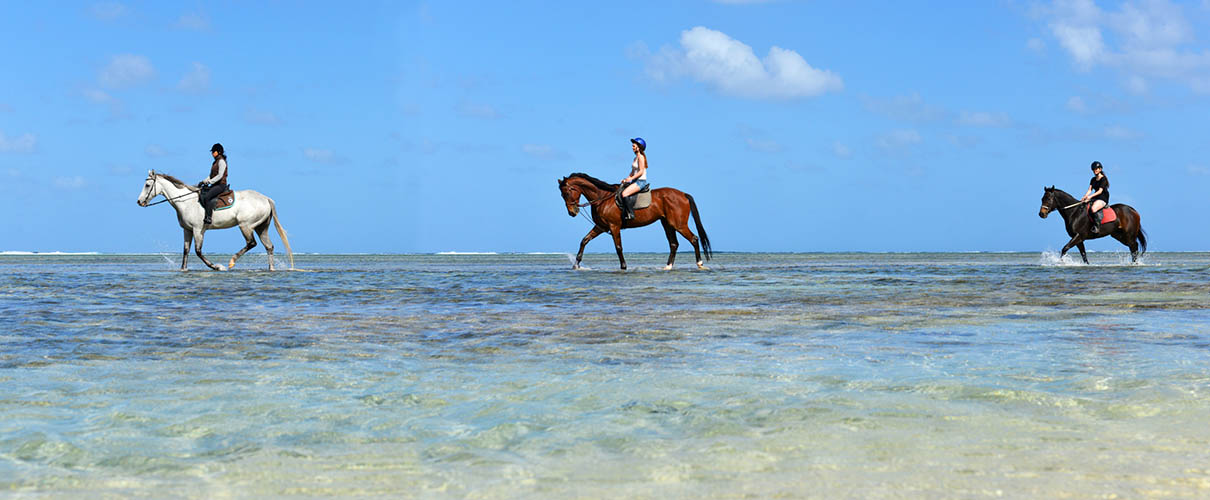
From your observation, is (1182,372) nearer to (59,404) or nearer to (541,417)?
(541,417)

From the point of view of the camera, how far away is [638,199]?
69.3ft

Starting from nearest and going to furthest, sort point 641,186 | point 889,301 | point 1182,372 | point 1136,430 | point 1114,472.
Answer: point 1114,472
point 1136,430
point 1182,372
point 889,301
point 641,186

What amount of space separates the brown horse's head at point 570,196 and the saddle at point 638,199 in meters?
0.86

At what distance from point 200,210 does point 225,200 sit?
59 centimetres

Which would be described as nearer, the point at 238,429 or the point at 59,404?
the point at 238,429

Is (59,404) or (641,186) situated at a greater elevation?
(641,186)

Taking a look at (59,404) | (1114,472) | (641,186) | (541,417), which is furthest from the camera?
(641,186)

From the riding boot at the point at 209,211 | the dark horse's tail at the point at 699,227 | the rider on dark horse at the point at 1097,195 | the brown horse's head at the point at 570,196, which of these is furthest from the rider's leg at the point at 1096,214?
the riding boot at the point at 209,211

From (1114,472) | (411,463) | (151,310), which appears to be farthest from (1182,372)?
(151,310)

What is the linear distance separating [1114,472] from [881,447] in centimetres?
69

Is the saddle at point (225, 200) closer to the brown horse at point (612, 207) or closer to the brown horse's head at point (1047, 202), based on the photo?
the brown horse at point (612, 207)

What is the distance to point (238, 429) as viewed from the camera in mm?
3641

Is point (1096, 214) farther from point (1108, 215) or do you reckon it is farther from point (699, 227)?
point (699, 227)

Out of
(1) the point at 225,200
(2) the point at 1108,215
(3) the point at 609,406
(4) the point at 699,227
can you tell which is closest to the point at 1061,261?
(2) the point at 1108,215
